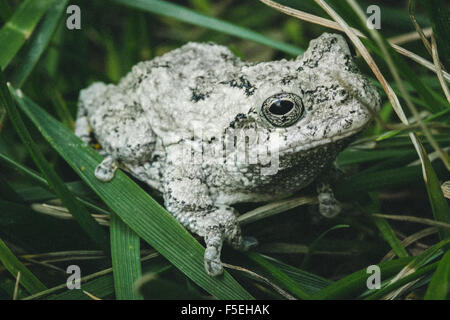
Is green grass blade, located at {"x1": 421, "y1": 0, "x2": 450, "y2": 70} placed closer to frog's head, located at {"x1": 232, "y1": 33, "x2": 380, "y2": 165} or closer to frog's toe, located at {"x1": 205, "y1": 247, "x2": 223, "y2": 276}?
frog's head, located at {"x1": 232, "y1": 33, "x2": 380, "y2": 165}

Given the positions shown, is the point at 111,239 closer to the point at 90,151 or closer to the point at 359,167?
the point at 90,151

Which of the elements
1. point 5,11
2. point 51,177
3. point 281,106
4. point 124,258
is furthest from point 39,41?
point 281,106

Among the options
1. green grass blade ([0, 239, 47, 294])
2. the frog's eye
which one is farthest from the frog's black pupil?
green grass blade ([0, 239, 47, 294])

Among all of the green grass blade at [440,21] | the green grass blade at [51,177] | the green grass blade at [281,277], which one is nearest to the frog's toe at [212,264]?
the green grass blade at [281,277]
